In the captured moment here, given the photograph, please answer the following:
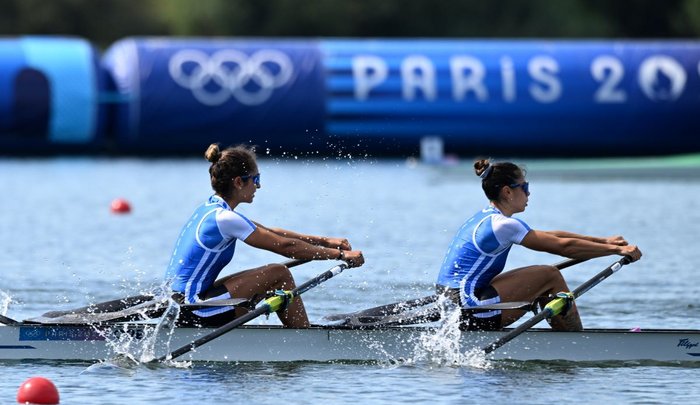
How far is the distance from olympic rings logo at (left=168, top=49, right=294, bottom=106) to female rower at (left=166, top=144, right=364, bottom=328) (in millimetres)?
22415

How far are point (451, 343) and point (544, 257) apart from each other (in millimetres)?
7652

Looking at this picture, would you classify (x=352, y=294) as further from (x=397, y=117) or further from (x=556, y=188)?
(x=397, y=117)

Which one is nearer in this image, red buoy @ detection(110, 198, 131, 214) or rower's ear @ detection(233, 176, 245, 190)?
rower's ear @ detection(233, 176, 245, 190)

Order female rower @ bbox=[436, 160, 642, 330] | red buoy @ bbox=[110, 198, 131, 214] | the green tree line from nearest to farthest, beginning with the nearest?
female rower @ bbox=[436, 160, 642, 330] < red buoy @ bbox=[110, 198, 131, 214] < the green tree line

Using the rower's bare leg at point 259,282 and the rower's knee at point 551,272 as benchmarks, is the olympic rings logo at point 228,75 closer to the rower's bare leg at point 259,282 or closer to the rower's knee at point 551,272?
the rower's bare leg at point 259,282

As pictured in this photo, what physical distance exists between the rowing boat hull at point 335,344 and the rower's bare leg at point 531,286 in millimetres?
202

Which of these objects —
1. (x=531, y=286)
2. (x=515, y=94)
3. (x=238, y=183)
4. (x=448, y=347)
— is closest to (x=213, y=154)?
(x=238, y=183)

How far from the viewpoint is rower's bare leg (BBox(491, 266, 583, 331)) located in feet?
34.8

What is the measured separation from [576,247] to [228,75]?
75.2ft

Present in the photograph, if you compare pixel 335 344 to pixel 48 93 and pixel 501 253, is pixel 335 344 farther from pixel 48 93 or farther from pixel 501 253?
pixel 48 93

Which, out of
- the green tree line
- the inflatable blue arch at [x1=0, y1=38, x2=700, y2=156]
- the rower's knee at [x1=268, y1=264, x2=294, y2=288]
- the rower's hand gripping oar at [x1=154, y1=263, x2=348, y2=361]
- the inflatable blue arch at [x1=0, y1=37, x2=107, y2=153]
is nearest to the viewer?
the rower's hand gripping oar at [x1=154, y1=263, x2=348, y2=361]

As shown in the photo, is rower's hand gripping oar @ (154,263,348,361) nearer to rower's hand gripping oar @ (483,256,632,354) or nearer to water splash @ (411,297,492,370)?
water splash @ (411,297,492,370)

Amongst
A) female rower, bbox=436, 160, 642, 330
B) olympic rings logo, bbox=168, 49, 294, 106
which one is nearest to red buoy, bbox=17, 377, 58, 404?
female rower, bbox=436, 160, 642, 330

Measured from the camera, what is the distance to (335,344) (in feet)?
34.4
